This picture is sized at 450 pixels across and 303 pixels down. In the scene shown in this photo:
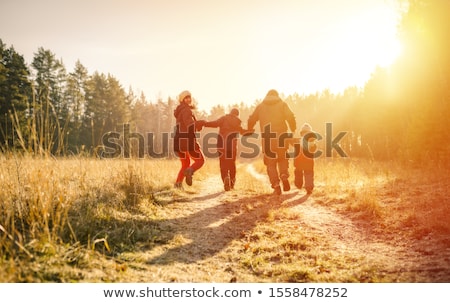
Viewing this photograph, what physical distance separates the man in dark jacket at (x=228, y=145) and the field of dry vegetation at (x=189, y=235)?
2.43m

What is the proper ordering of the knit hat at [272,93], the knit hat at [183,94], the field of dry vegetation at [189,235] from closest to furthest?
1. the field of dry vegetation at [189,235]
2. the knit hat at [272,93]
3. the knit hat at [183,94]

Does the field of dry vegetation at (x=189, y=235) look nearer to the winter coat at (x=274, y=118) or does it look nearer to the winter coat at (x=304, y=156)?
the winter coat at (x=274, y=118)

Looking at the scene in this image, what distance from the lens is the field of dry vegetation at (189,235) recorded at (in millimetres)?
2943

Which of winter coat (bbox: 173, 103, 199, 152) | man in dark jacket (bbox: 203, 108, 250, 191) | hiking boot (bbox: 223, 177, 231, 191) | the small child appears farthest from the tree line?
hiking boot (bbox: 223, 177, 231, 191)

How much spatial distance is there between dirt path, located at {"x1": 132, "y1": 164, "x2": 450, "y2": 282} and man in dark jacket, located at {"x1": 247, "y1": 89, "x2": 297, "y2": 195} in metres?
0.85

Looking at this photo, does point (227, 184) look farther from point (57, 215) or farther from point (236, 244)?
point (57, 215)

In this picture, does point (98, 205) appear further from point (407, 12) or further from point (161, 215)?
point (407, 12)

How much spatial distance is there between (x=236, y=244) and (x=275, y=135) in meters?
4.05

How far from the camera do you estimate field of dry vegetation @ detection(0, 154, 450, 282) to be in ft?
9.66

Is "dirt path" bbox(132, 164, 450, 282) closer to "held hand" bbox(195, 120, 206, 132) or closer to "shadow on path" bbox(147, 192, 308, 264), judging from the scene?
"shadow on path" bbox(147, 192, 308, 264)

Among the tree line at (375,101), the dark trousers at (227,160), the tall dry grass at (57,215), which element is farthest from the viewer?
the dark trousers at (227,160)

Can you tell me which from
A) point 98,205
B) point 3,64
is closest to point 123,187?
point 98,205

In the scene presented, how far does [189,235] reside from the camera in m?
4.41

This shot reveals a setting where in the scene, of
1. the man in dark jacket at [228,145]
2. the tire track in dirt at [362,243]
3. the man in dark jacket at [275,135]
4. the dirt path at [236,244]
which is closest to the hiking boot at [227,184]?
the man in dark jacket at [228,145]
